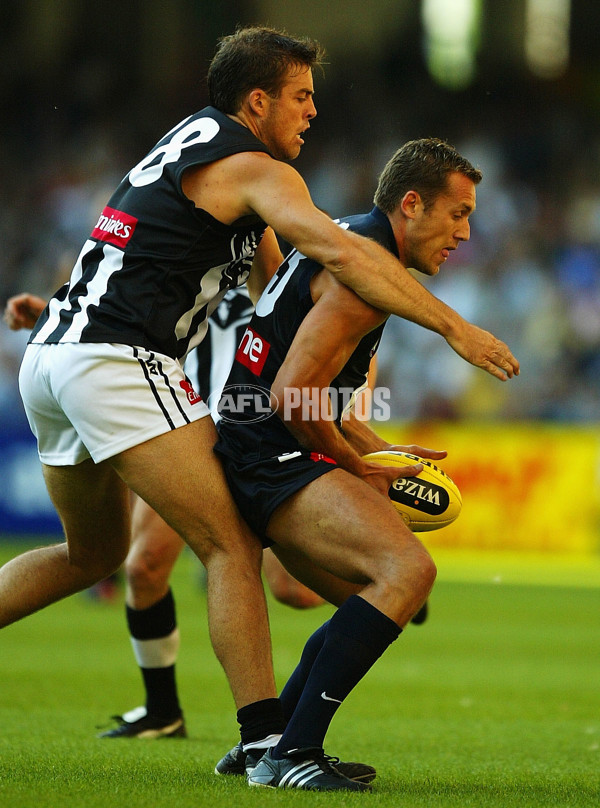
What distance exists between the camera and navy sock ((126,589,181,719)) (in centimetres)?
530

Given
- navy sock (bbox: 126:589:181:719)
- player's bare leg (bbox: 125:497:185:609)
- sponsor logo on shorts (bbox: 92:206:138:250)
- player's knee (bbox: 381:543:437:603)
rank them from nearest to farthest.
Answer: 1. player's knee (bbox: 381:543:437:603)
2. sponsor logo on shorts (bbox: 92:206:138:250)
3. navy sock (bbox: 126:589:181:719)
4. player's bare leg (bbox: 125:497:185:609)

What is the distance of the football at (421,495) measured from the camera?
420 centimetres

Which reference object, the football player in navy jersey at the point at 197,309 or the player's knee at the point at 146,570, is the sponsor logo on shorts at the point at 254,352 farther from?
the player's knee at the point at 146,570

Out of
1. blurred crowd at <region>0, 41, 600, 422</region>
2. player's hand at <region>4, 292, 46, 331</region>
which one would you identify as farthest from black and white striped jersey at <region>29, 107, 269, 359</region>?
blurred crowd at <region>0, 41, 600, 422</region>

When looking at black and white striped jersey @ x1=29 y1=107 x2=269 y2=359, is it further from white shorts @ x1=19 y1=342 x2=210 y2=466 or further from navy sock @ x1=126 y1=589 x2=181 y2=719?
navy sock @ x1=126 y1=589 x2=181 y2=719

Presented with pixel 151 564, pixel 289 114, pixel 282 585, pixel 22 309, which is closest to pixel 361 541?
pixel 289 114

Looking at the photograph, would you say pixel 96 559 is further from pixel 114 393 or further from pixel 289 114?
pixel 289 114

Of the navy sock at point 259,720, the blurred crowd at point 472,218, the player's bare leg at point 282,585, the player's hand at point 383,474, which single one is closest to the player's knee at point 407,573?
the player's hand at point 383,474

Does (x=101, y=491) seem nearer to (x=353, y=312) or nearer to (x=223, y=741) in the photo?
(x=353, y=312)

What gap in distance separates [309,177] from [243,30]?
47.4ft

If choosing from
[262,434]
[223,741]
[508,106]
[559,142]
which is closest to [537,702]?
[223,741]

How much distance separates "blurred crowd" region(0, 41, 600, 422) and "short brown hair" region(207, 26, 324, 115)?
8928 millimetres

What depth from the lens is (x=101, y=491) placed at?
421 cm

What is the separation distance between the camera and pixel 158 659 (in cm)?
533
